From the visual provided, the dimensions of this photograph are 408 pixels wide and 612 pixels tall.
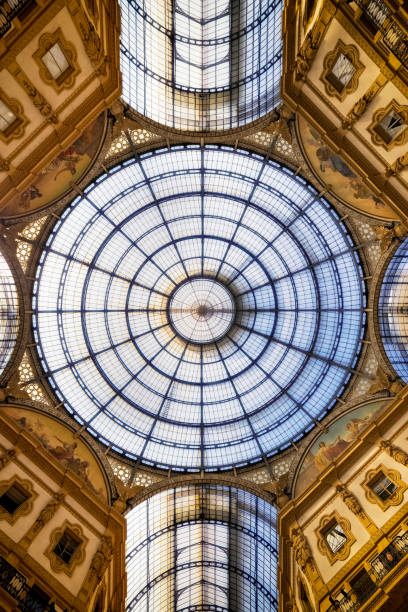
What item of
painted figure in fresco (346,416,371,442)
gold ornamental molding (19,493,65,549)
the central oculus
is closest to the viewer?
gold ornamental molding (19,493,65,549)

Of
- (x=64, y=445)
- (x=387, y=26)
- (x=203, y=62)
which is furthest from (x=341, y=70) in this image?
(x=64, y=445)

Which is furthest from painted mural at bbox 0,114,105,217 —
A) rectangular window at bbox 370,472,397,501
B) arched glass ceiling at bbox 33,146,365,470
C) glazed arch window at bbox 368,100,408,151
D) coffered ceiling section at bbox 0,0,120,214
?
rectangular window at bbox 370,472,397,501

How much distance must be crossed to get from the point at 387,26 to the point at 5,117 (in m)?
11.9

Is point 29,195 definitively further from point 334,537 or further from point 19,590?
point 334,537

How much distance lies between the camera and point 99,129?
20.1 m

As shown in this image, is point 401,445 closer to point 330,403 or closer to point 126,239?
point 330,403

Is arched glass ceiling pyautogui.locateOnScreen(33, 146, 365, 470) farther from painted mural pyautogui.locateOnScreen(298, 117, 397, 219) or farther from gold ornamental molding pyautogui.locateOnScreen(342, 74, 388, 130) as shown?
gold ornamental molding pyautogui.locateOnScreen(342, 74, 388, 130)

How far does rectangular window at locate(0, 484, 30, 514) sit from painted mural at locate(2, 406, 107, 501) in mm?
2602

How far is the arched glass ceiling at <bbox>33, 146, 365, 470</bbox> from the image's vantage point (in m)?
22.6

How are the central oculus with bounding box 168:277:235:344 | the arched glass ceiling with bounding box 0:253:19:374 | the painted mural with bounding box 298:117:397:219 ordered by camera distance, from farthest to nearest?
the central oculus with bounding box 168:277:235:344
the arched glass ceiling with bounding box 0:253:19:374
the painted mural with bounding box 298:117:397:219

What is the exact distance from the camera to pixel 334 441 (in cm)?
2214

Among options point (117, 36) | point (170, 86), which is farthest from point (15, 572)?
point (170, 86)

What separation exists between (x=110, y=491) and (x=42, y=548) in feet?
18.0

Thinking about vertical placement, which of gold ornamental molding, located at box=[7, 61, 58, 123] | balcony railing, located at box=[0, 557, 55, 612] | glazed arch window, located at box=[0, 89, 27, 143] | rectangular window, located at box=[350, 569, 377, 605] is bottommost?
rectangular window, located at box=[350, 569, 377, 605]
